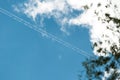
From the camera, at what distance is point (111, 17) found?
3216 centimetres

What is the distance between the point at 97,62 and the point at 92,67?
0.92m

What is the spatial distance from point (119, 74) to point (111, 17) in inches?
183

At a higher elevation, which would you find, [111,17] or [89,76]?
[111,17]

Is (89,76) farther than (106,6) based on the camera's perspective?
Yes

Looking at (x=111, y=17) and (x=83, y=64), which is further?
(x=83, y=64)

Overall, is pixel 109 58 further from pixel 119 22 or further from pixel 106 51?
pixel 119 22

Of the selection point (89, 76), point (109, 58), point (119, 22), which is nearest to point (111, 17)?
point (119, 22)

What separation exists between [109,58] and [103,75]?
1633mm

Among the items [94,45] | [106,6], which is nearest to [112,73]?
[94,45]

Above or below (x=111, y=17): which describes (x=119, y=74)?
below

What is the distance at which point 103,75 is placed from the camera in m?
33.2

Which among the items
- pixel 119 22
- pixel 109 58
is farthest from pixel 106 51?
pixel 119 22

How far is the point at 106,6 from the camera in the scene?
105 feet

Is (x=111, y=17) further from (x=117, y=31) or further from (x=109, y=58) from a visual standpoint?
(x=109, y=58)
